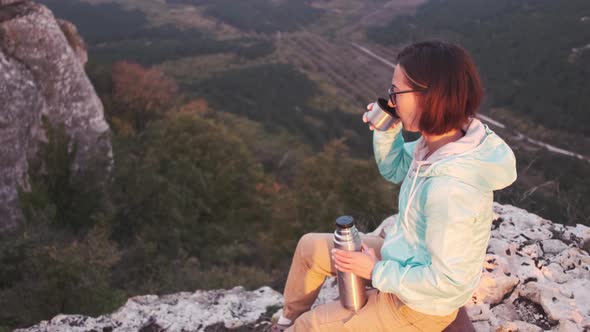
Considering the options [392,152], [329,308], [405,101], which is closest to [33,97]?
[392,152]

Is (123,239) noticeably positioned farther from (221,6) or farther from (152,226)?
(221,6)

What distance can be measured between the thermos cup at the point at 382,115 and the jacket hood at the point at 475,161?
0.54m

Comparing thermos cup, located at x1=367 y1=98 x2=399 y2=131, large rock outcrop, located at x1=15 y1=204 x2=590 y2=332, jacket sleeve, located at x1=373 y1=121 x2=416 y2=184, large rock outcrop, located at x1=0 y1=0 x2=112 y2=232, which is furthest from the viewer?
large rock outcrop, located at x1=0 y1=0 x2=112 y2=232

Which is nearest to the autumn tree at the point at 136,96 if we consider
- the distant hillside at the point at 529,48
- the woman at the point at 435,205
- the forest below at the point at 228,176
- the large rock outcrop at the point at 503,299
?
the forest below at the point at 228,176

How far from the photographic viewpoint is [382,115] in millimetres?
3125

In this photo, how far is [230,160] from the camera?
27453 millimetres

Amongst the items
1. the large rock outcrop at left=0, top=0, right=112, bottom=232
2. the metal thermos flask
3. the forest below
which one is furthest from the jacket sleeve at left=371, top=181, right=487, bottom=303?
the large rock outcrop at left=0, top=0, right=112, bottom=232

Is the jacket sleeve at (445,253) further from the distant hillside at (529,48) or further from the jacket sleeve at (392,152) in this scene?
the distant hillside at (529,48)

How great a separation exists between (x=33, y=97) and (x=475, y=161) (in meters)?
11.0

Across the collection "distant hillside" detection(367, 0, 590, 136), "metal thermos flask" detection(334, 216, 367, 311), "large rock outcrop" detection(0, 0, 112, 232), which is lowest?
"distant hillside" detection(367, 0, 590, 136)

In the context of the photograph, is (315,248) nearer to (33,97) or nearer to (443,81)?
(443,81)

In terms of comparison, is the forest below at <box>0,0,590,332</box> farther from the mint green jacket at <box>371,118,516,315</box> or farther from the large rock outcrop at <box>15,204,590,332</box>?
the mint green jacket at <box>371,118,516,315</box>

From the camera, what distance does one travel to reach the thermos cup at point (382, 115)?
121 inches

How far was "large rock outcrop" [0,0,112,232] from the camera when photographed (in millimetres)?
9750
